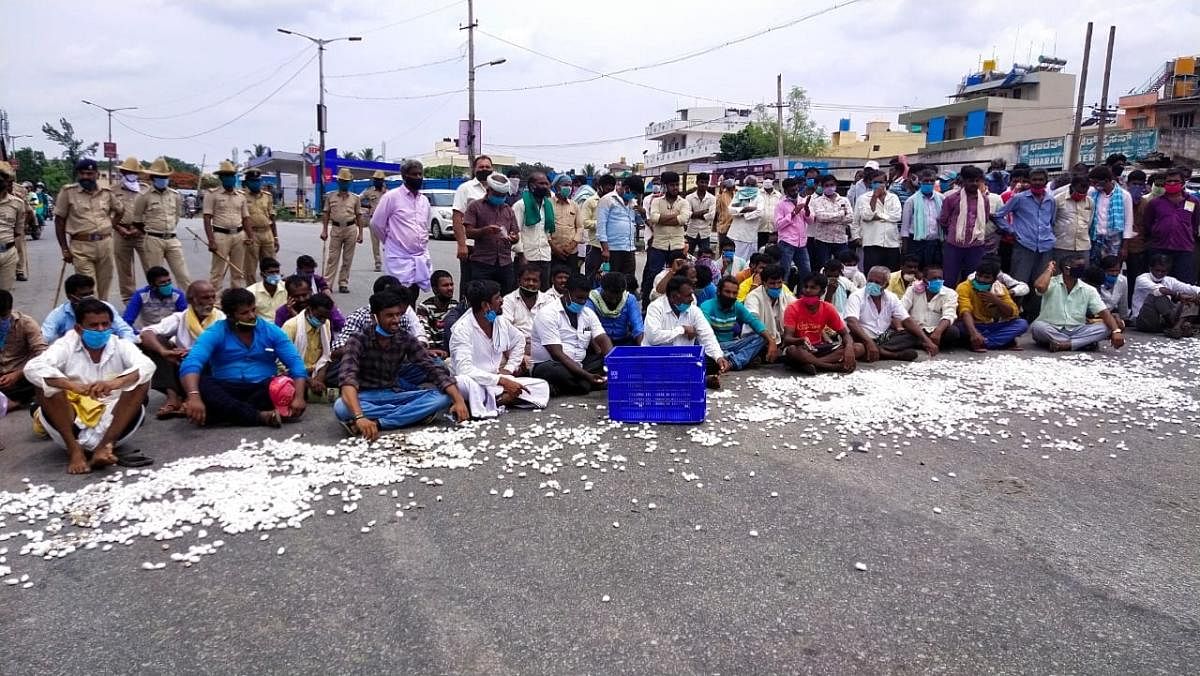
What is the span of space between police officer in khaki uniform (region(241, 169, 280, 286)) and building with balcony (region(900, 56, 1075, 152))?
39221 millimetres

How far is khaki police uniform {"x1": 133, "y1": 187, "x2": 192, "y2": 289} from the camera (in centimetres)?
928

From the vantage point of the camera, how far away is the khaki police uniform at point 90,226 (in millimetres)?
8773

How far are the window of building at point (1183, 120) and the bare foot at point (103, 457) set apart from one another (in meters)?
43.9

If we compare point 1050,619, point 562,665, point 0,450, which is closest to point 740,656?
point 562,665

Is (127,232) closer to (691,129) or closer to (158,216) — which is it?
(158,216)

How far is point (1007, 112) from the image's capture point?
43.3m

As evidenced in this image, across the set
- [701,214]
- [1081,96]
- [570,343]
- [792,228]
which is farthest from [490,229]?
[1081,96]

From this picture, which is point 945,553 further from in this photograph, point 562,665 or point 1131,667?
point 562,665

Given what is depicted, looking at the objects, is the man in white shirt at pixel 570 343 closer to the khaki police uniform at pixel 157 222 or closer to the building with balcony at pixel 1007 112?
the khaki police uniform at pixel 157 222

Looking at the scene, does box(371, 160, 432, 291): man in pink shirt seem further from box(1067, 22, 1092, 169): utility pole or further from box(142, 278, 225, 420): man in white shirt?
box(1067, 22, 1092, 169): utility pole

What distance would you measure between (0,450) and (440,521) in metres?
3.30

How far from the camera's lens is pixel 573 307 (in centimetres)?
698

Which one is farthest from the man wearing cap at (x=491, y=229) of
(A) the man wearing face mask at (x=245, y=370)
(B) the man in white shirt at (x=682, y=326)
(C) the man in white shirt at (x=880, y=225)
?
(C) the man in white shirt at (x=880, y=225)

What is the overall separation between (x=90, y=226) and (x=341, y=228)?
3.85 metres
